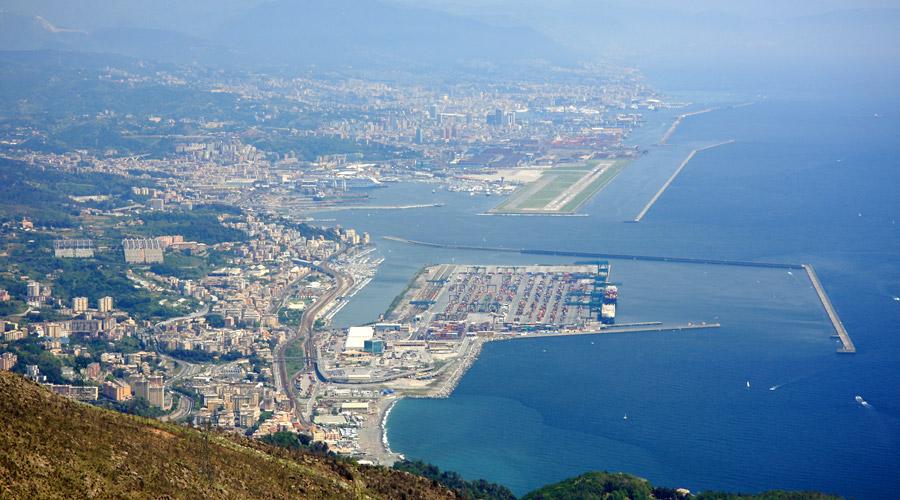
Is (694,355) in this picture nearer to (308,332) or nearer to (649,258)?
(308,332)

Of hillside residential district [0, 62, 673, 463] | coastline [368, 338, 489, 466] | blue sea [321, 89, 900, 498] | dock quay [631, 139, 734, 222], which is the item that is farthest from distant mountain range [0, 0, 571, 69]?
coastline [368, 338, 489, 466]

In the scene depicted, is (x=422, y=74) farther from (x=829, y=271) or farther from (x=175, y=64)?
(x=829, y=271)

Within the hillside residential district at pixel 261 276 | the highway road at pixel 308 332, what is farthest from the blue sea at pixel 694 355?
the hillside residential district at pixel 261 276

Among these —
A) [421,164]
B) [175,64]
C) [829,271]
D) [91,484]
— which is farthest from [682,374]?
[175,64]

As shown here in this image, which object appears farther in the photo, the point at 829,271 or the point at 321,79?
the point at 321,79

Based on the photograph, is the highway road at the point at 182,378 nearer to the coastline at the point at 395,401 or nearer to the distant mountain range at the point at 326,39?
the coastline at the point at 395,401

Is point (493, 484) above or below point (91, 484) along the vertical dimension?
below

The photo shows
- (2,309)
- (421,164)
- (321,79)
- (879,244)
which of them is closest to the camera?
(2,309)
